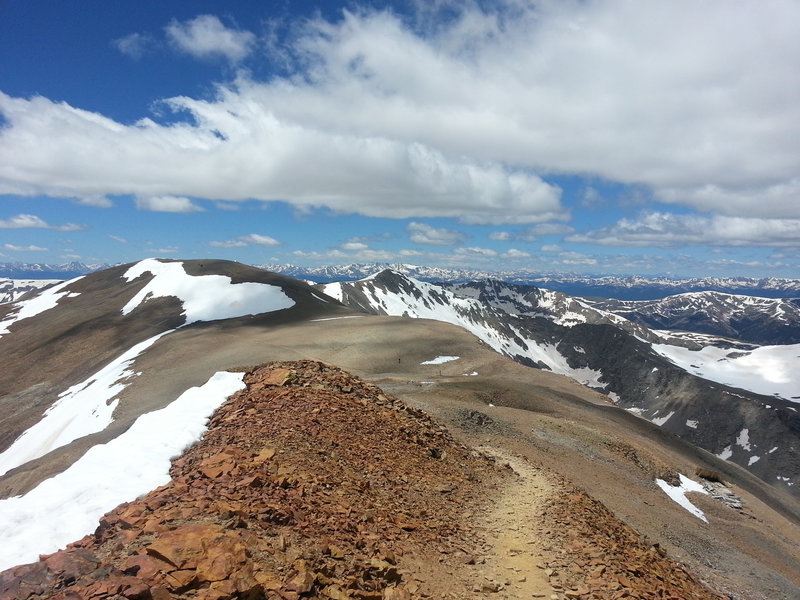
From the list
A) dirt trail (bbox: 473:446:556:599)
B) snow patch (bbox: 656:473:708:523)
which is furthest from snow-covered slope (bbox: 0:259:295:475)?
snow patch (bbox: 656:473:708:523)

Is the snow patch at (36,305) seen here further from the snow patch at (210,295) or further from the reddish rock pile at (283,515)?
the reddish rock pile at (283,515)

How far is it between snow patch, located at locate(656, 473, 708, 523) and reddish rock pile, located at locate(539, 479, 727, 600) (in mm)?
16368

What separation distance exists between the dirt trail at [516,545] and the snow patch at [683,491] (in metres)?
15.5

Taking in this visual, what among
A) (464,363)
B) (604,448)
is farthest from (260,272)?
(604,448)

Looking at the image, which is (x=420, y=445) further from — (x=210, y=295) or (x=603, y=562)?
(x=210, y=295)

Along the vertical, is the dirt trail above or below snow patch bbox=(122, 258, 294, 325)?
below

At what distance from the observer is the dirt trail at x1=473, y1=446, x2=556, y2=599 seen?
419 inches

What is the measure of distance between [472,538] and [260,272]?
11355cm

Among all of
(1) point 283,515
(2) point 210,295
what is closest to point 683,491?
(1) point 283,515

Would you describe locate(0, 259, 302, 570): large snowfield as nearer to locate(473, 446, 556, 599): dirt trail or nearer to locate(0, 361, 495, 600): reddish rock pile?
locate(0, 361, 495, 600): reddish rock pile

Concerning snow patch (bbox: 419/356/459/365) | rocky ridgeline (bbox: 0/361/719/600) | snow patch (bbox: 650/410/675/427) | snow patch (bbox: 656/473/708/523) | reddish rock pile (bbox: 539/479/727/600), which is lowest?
snow patch (bbox: 650/410/675/427)

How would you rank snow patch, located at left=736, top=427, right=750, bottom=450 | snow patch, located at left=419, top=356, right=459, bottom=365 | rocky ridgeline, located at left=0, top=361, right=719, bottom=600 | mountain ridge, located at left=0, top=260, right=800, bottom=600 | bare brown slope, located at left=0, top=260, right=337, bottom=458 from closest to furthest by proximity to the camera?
rocky ridgeline, located at left=0, top=361, right=719, bottom=600, mountain ridge, located at left=0, top=260, right=800, bottom=600, snow patch, located at left=419, top=356, right=459, bottom=365, bare brown slope, located at left=0, top=260, right=337, bottom=458, snow patch, located at left=736, top=427, right=750, bottom=450

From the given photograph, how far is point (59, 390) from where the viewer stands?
206 ft

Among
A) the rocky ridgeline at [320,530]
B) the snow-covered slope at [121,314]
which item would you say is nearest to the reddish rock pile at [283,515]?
the rocky ridgeline at [320,530]
